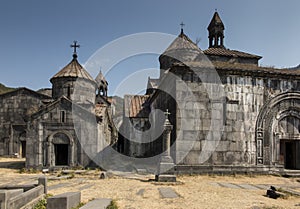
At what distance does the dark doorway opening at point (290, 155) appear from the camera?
45.7ft

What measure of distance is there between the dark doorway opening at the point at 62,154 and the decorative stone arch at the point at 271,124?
11.8 meters

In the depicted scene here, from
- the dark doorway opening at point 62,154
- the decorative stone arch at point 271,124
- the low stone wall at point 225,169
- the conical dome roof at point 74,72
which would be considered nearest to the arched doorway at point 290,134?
the decorative stone arch at point 271,124

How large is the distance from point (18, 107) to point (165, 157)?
18509 mm

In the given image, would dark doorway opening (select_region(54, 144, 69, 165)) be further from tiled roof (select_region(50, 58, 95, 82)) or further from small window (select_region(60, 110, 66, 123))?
tiled roof (select_region(50, 58, 95, 82))

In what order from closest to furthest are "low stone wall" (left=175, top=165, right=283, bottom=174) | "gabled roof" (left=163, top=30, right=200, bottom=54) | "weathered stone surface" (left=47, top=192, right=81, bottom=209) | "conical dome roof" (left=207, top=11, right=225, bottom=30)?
"weathered stone surface" (left=47, top=192, right=81, bottom=209)
"low stone wall" (left=175, top=165, right=283, bottom=174)
"conical dome roof" (left=207, top=11, right=225, bottom=30)
"gabled roof" (left=163, top=30, right=200, bottom=54)

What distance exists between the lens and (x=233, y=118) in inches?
501

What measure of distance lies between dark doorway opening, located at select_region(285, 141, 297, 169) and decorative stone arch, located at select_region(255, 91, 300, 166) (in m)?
1.52

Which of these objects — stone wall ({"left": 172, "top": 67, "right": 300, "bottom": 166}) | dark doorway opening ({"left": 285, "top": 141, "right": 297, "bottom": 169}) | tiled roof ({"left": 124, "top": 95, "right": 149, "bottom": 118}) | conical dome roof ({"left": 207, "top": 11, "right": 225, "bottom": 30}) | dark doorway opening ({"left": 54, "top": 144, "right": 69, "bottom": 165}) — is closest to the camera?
stone wall ({"left": 172, "top": 67, "right": 300, "bottom": 166})

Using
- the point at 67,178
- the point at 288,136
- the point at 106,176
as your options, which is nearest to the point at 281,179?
the point at 288,136

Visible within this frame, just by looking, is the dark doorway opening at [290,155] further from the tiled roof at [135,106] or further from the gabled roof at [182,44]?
the tiled roof at [135,106]

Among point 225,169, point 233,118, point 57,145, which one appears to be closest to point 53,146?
point 57,145

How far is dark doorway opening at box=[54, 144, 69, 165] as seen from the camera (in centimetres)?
1675

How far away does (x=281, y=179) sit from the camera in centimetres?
1195

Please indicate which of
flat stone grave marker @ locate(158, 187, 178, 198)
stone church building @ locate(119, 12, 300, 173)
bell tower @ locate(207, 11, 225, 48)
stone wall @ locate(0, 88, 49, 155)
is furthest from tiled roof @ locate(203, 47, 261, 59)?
stone wall @ locate(0, 88, 49, 155)
